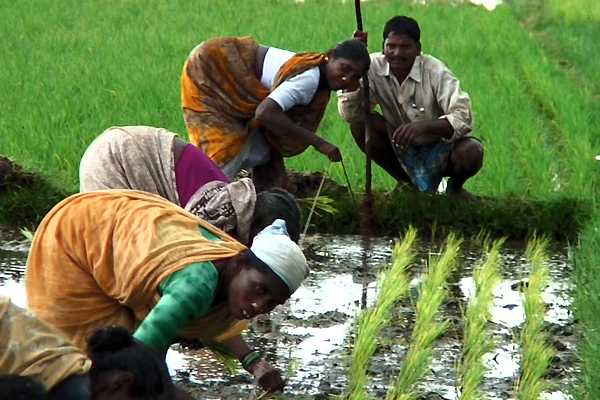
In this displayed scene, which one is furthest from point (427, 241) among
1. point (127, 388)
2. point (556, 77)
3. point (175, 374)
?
point (556, 77)

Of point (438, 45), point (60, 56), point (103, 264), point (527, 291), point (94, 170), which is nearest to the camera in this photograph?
point (103, 264)

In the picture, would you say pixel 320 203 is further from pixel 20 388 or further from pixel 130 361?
pixel 20 388

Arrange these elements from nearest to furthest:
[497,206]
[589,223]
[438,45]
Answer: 1. [589,223]
2. [497,206]
3. [438,45]

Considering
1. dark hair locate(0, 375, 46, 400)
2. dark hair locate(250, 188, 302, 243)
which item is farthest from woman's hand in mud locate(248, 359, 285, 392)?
dark hair locate(0, 375, 46, 400)

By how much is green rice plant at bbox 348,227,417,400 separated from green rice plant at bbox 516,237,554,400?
1.73 ft

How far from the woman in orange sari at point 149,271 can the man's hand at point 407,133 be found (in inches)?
120

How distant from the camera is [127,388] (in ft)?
7.80

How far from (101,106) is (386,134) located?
2463 millimetres

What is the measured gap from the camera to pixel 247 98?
5652 millimetres

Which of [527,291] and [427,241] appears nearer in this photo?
[527,291]

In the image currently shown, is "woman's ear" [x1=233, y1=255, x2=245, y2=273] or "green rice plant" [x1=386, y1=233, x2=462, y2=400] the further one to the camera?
"green rice plant" [x1=386, y1=233, x2=462, y2=400]

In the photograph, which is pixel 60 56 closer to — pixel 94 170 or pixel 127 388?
pixel 94 170

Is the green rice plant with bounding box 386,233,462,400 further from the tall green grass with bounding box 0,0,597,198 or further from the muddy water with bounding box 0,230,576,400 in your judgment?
the tall green grass with bounding box 0,0,597,198

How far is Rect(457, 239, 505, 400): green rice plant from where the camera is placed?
383 centimetres
